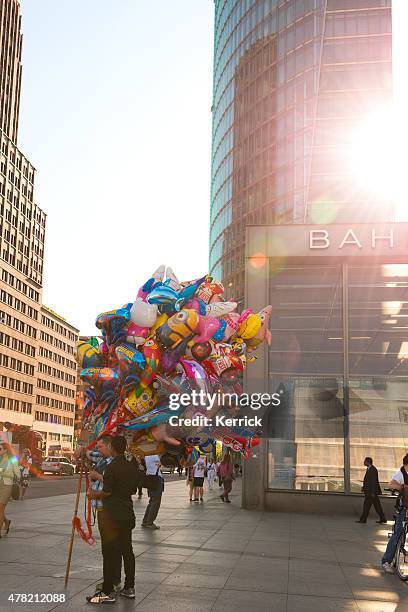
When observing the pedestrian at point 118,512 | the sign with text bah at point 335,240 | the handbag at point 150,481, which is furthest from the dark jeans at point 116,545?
the sign with text bah at point 335,240

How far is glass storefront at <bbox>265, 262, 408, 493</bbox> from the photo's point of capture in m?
19.3

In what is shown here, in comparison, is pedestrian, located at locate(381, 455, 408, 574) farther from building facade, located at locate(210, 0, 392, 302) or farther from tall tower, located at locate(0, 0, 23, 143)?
tall tower, located at locate(0, 0, 23, 143)

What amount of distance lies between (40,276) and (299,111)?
50441 mm

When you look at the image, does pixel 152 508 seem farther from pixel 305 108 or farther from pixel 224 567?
pixel 305 108

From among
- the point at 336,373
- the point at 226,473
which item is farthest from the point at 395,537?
the point at 226,473

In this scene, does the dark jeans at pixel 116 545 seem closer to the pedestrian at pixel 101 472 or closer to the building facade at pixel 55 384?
the pedestrian at pixel 101 472

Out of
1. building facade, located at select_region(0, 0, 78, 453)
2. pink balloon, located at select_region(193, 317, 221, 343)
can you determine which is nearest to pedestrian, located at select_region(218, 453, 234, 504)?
pink balloon, located at select_region(193, 317, 221, 343)

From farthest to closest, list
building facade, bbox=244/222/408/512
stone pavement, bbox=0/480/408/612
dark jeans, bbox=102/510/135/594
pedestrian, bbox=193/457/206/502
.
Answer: pedestrian, bbox=193/457/206/502 < building facade, bbox=244/222/408/512 < stone pavement, bbox=0/480/408/612 < dark jeans, bbox=102/510/135/594

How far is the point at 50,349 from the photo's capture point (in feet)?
382

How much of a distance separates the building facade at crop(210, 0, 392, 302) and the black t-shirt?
5957cm

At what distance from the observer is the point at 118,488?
745 cm

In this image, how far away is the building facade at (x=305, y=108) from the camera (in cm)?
6969

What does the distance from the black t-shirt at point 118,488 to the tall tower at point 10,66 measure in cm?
8966

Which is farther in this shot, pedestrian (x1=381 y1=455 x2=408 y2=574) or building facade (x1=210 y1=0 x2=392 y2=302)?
building facade (x1=210 y1=0 x2=392 y2=302)
